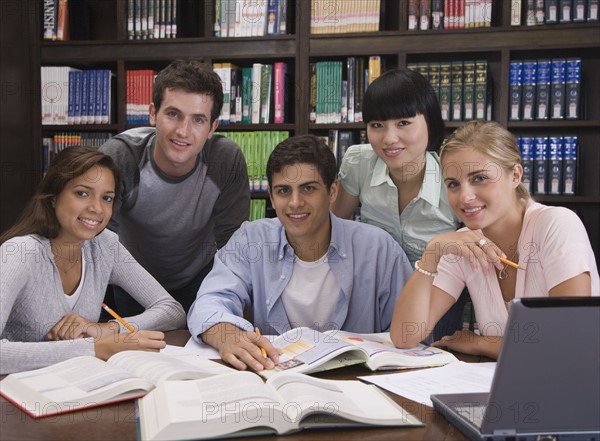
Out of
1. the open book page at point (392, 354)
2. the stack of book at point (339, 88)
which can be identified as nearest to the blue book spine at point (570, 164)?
the stack of book at point (339, 88)

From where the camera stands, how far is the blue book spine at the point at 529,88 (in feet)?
9.80

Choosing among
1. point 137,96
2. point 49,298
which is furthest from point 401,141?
point 137,96

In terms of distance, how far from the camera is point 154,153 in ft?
7.39

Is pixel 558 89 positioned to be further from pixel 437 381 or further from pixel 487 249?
pixel 437 381

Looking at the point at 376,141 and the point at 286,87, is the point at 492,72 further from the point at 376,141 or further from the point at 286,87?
the point at 376,141

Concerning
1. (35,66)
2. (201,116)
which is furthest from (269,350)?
(35,66)

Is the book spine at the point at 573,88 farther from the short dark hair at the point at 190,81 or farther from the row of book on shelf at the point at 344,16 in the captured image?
the short dark hair at the point at 190,81

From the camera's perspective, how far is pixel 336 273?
181cm

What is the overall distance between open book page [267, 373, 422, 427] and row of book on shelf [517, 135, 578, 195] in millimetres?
2174

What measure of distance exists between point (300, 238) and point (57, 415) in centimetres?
96

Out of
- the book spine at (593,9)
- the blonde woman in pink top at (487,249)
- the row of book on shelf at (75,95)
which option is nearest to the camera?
the blonde woman in pink top at (487,249)

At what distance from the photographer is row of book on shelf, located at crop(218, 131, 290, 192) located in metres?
3.24

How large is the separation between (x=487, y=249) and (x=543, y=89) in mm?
1799

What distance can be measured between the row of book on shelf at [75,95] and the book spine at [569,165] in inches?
89.4
